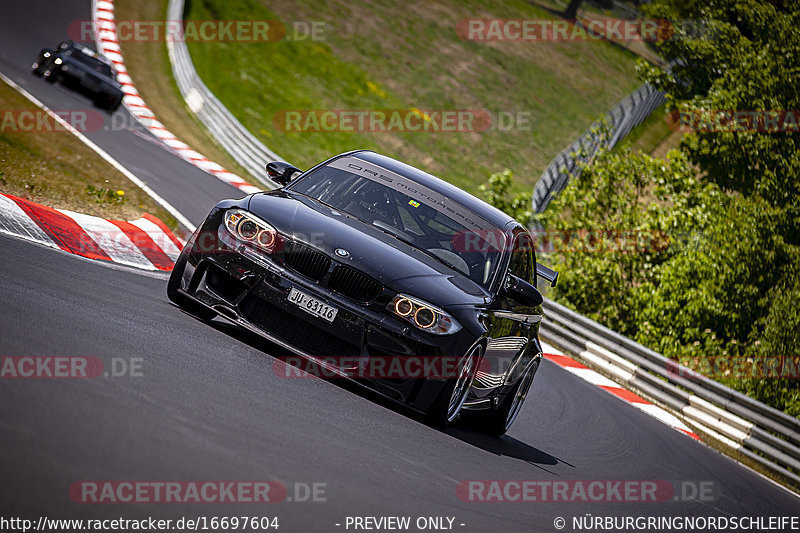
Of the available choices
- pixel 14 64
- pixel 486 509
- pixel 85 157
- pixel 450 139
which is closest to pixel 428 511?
pixel 486 509

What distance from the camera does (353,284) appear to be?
618cm

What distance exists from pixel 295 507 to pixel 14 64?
66.1ft

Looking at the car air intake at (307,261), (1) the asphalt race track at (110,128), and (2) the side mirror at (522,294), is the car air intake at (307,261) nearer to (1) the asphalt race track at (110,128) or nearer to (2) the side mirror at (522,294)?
(2) the side mirror at (522,294)

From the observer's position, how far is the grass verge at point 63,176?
10805 millimetres

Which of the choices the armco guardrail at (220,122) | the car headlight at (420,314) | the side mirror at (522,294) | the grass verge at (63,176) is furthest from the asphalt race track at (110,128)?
the car headlight at (420,314)

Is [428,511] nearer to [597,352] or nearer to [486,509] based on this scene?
[486,509]

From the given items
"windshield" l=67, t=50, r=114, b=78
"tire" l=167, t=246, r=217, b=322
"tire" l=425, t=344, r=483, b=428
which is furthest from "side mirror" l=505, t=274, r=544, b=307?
"windshield" l=67, t=50, r=114, b=78

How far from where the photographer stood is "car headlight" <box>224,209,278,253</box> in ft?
20.8

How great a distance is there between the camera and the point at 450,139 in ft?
136

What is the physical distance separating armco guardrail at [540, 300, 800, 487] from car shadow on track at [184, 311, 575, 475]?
20.1ft

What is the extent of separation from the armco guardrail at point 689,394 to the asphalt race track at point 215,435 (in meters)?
3.42

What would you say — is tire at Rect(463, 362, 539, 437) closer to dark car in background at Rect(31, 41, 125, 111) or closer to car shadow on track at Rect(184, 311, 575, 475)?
car shadow on track at Rect(184, 311, 575, 475)

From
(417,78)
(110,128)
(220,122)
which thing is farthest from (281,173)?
(417,78)

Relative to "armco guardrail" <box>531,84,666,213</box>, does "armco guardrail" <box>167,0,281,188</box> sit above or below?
below
